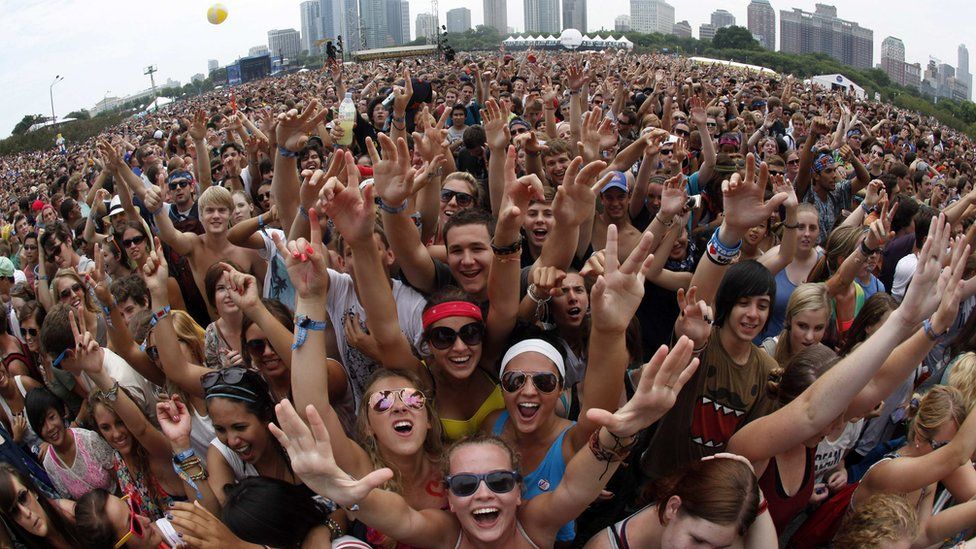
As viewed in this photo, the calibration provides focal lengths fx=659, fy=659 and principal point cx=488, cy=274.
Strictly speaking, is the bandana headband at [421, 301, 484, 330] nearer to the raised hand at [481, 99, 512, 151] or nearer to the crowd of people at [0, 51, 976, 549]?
the crowd of people at [0, 51, 976, 549]

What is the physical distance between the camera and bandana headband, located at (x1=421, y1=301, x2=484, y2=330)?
2779 mm

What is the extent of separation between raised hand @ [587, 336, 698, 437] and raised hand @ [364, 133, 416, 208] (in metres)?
1.55

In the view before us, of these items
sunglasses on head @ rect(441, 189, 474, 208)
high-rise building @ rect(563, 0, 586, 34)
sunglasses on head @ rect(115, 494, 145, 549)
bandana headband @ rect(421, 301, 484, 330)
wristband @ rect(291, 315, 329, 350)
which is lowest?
sunglasses on head @ rect(115, 494, 145, 549)

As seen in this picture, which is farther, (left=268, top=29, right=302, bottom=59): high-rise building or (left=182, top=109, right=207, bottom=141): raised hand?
(left=268, top=29, right=302, bottom=59): high-rise building

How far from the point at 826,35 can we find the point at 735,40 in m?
64.1

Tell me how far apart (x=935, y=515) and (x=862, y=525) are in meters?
0.45

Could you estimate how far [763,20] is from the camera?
131m

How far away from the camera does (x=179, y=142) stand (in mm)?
10406

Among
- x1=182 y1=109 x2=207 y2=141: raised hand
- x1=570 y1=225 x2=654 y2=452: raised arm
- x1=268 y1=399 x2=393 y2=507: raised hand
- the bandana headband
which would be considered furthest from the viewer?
x1=182 y1=109 x2=207 y2=141: raised hand

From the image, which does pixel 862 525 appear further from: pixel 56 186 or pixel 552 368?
pixel 56 186

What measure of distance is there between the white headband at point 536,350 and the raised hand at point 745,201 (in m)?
0.89

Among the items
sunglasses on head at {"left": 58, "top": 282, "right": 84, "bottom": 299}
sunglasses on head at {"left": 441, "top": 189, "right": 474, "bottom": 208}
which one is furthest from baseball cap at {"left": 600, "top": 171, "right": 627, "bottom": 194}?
sunglasses on head at {"left": 58, "top": 282, "right": 84, "bottom": 299}

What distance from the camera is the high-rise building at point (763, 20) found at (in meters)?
129

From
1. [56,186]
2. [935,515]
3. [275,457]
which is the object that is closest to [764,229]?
[935,515]
